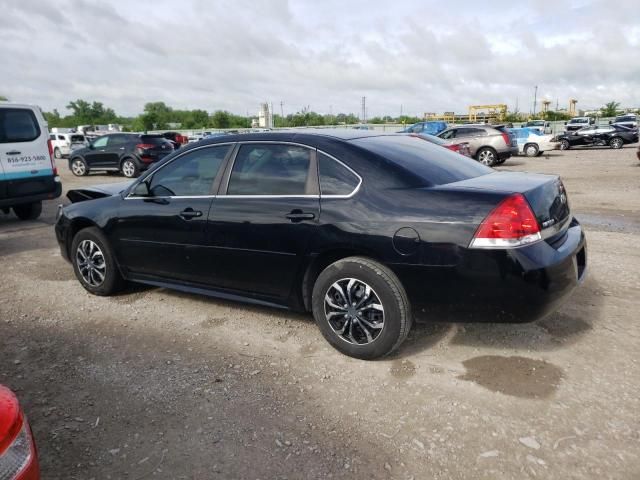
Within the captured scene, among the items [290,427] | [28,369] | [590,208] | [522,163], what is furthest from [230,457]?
[522,163]

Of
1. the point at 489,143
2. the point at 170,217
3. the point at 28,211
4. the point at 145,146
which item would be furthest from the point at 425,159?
the point at 489,143

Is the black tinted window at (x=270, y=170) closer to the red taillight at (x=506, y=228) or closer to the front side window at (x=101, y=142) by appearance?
the red taillight at (x=506, y=228)

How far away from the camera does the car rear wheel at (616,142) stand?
90.2ft

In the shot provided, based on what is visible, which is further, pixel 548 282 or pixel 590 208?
pixel 590 208

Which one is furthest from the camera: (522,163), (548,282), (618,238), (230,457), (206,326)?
(522,163)

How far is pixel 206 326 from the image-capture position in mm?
4164

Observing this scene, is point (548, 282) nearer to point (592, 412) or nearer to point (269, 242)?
point (592, 412)

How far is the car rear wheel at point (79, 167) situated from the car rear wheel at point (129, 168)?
1998mm

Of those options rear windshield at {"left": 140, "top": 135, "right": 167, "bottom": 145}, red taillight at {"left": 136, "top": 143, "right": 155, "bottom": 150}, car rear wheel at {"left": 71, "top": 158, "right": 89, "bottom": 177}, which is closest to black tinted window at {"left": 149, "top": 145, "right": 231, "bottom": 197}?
red taillight at {"left": 136, "top": 143, "right": 155, "bottom": 150}

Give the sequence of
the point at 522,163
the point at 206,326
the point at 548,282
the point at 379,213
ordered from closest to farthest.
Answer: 1. the point at 548,282
2. the point at 379,213
3. the point at 206,326
4. the point at 522,163

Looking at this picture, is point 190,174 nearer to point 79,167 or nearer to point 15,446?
point 15,446

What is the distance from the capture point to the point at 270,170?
380 centimetres

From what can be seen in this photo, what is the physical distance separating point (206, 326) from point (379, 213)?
1.84 meters

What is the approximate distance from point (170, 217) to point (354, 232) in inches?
68.7
